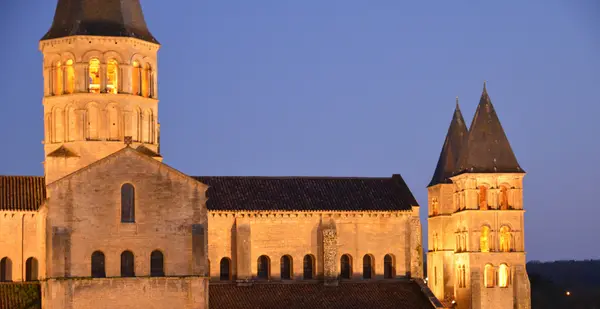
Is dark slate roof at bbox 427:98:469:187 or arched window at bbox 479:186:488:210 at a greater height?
dark slate roof at bbox 427:98:469:187

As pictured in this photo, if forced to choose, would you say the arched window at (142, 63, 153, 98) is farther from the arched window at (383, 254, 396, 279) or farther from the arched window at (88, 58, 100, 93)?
the arched window at (383, 254, 396, 279)

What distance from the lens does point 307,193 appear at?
84125 mm

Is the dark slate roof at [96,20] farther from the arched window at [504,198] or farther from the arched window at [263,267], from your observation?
the arched window at [504,198]

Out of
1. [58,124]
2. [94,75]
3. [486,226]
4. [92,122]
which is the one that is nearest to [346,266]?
[486,226]

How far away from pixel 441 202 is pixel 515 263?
7.71m

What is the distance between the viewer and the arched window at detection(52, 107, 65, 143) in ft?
251

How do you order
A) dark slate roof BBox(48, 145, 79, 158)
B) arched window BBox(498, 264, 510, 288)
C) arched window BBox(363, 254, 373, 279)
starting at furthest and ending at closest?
1. arched window BBox(498, 264, 510, 288)
2. arched window BBox(363, 254, 373, 279)
3. dark slate roof BBox(48, 145, 79, 158)

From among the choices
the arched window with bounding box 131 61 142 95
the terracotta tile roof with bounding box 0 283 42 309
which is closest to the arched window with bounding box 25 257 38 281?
the terracotta tile roof with bounding box 0 283 42 309

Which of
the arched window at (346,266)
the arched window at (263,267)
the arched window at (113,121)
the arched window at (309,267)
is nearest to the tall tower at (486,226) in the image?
the arched window at (346,266)

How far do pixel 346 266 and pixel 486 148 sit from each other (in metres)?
13.6

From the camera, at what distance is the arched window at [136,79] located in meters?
77.2

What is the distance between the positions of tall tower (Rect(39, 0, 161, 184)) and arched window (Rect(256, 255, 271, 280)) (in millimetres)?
9980

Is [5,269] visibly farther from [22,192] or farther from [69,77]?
[69,77]

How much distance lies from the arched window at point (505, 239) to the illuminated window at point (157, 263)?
86.2 ft
